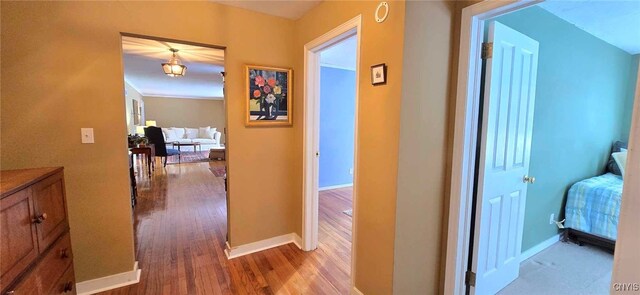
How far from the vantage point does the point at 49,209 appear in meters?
1.29

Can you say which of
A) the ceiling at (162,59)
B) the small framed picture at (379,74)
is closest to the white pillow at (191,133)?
the ceiling at (162,59)

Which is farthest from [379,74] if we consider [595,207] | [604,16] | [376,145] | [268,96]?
[595,207]

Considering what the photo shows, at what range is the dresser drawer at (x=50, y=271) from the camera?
41.2 inches

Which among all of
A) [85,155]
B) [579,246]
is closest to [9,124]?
[85,155]

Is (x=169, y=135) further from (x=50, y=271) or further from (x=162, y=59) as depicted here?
(x=50, y=271)

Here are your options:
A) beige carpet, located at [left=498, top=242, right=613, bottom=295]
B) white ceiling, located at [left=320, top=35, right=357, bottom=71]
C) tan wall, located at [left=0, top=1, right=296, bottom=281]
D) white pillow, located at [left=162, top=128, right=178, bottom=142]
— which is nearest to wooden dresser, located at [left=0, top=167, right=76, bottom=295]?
tan wall, located at [left=0, top=1, right=296, bottom=281]

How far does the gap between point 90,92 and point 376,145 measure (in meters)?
1.95

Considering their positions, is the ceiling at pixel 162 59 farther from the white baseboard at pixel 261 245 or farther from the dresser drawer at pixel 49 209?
the white baseboard at pixel 261 245

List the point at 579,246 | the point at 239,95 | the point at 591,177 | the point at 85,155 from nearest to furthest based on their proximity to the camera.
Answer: the point at 85,155 → the point at 239,95 → the point at 579,246 → the point at 591,177

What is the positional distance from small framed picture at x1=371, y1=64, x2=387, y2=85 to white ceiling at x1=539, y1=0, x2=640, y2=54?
1.60 m

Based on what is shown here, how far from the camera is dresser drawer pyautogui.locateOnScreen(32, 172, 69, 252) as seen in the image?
3.87ft

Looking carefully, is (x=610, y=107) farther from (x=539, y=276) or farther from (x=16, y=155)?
(x=16, y=155)

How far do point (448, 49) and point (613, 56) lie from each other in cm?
307

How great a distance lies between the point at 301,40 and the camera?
92.3 inches
